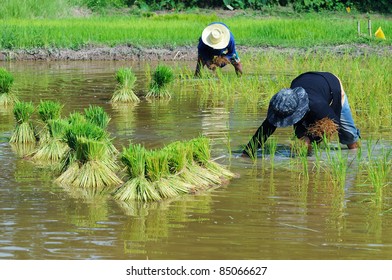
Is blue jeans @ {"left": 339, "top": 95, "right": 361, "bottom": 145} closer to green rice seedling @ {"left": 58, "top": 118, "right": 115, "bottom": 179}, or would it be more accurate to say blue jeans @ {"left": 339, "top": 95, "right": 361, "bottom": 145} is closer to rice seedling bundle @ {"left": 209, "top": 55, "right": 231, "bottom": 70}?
green rice seedling @ {"left": 58, "top": 118, "right": 115, "bottom": 179}

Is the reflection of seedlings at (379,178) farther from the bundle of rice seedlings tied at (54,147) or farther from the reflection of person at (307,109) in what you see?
the bundle of rice seedlings tied at (54,147)

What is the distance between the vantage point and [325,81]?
23.4 ft

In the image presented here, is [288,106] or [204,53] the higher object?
[288,106]

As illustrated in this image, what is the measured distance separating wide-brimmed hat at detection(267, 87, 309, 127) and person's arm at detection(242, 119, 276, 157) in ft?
0.67

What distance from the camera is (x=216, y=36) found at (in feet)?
38.5

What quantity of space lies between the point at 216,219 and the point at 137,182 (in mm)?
774

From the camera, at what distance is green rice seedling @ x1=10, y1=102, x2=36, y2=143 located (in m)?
8.15

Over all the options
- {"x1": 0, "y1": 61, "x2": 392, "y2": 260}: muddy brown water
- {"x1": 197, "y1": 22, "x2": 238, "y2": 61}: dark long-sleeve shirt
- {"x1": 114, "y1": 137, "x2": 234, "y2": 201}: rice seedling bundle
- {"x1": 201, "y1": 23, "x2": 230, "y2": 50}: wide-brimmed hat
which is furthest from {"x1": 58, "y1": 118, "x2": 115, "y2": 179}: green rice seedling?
{"x1": 197, "y1": 22, "x2": 238, "y2": 61}: dark long-sleeve shirt

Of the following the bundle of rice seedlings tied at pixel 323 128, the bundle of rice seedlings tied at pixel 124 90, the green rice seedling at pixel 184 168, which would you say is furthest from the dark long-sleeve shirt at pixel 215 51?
the green rice seedling at pixel 184 168

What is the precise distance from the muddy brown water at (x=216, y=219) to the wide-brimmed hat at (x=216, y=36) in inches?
148

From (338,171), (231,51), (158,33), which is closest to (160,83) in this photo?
(231,51)

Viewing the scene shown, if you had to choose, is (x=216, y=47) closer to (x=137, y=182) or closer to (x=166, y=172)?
(x=166, y=172)

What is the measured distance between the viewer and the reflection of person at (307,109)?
6.61 meters

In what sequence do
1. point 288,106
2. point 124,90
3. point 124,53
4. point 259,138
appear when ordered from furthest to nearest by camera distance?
point 124,53, point 124,90, point 259,138, point 288,106
